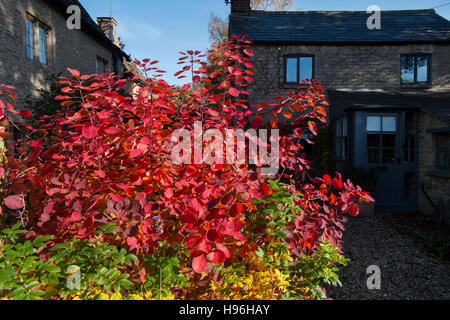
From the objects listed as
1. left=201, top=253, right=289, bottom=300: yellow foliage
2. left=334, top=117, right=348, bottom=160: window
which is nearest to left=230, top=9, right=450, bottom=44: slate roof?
left=334, top=117, right=348, bottom=160: window

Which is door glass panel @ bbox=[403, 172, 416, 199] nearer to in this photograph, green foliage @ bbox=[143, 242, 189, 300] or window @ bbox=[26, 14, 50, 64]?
green foliage @ bbox=[143, 242, 189, 300]

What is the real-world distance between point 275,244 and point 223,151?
771 millimetres

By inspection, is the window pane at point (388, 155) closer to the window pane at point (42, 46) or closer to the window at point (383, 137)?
the window at point (383, 137)

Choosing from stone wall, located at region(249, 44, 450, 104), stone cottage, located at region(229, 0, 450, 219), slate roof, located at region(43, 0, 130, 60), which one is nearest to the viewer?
stone cottage, located at region(229, 0, 450, 219)

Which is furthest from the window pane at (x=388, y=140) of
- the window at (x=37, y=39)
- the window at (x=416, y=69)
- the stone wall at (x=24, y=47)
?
the window at (x=37, y=39)

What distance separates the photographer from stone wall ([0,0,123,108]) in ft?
25.7

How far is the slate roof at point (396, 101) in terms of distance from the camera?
8.91 metres

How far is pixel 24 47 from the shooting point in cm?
852

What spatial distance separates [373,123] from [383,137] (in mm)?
531

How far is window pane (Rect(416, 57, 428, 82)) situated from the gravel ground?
A: 25.8 ft

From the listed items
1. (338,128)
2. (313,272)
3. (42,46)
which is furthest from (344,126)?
(42,46)

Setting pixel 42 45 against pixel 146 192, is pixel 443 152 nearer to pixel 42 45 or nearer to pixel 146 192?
pixel 146 192

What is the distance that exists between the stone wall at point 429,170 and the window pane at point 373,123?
3.78 ft
